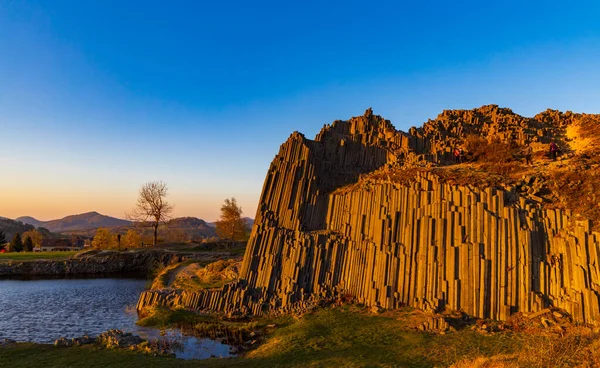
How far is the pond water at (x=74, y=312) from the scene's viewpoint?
17.3 m

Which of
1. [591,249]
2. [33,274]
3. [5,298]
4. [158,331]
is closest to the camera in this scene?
[591,249]

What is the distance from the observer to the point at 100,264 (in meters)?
47.6

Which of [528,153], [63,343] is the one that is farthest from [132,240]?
[528,153]

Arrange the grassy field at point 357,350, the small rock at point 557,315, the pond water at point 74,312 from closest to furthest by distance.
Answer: the grassy field at point 357,350 < the small rock at point 557,315 < the pond water at point 74,312

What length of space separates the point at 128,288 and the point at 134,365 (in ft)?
82.8

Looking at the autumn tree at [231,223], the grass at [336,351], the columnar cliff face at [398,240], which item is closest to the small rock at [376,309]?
the columnar cliff face at [398,240]

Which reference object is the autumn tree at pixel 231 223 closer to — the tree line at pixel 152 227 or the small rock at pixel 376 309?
the tree line at pixel 152 227

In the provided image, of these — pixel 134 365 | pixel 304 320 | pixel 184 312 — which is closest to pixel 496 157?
pixel 304 320

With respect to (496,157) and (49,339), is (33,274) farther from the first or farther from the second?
(496,157)

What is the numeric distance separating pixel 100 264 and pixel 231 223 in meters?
25.8

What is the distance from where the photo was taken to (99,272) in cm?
4662

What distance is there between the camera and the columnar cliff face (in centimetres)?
1537

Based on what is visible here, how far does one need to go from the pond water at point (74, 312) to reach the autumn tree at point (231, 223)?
99.3ft

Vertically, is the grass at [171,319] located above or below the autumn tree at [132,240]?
below
